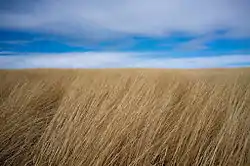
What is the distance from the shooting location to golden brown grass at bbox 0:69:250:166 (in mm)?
1543

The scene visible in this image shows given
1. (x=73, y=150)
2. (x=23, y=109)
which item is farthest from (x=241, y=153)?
(x=23, y=109)

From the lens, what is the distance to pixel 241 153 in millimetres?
1506

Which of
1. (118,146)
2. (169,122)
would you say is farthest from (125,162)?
(169,122)

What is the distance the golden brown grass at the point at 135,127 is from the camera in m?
1.54

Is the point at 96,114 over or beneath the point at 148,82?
beneath

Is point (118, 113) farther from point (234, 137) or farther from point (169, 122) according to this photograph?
point (234, 137)

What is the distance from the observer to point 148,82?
2.38 metres

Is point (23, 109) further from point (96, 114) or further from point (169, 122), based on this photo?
point (169, 122)

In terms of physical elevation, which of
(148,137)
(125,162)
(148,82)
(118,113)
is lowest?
(125,162)

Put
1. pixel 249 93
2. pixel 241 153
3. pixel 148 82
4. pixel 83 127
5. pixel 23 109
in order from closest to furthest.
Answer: pixel 241 153 → pixel 83 127 → pixel 249 93 → pixel 23 109 → pixel 148 82

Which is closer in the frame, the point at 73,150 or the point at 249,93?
the point at 73,150

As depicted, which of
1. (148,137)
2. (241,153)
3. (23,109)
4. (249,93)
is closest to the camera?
(241,153)

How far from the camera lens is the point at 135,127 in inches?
67.6

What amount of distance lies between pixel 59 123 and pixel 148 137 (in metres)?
0.63
